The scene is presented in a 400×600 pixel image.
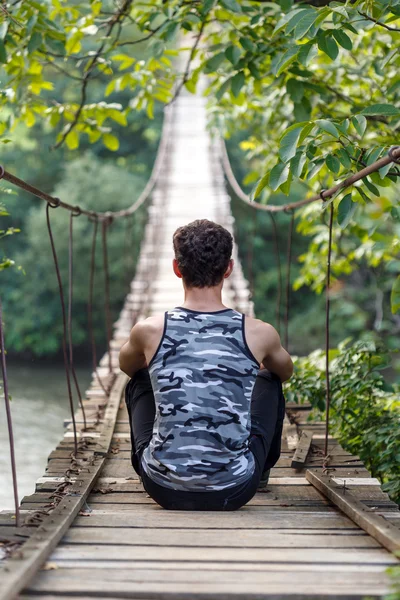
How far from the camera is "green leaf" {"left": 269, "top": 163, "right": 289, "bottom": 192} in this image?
5.54 ft

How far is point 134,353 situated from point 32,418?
6419 mm

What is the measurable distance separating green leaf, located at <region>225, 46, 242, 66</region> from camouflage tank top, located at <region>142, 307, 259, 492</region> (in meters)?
1.19

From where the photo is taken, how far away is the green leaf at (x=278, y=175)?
169cm

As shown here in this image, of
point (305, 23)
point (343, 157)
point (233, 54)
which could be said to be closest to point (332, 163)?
point (343, 157)

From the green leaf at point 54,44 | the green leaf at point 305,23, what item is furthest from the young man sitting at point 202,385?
the green leaf at point 54,44

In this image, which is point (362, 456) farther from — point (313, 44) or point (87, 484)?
point (313, 44)

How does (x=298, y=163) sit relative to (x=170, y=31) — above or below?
below

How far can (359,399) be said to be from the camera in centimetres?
286

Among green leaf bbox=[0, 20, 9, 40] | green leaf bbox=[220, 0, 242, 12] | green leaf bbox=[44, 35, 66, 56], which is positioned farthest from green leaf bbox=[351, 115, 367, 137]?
green leaf bbox=[44, 35, 66, 56]

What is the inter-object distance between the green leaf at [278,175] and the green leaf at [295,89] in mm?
932

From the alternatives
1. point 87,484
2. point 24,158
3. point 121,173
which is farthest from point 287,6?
point 24,158

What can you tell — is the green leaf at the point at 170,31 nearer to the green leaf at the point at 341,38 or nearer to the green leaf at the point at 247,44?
the green leaf at the point at 247,44

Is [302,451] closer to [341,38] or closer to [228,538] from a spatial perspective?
[228,538]

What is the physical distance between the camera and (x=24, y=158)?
52.1ft
